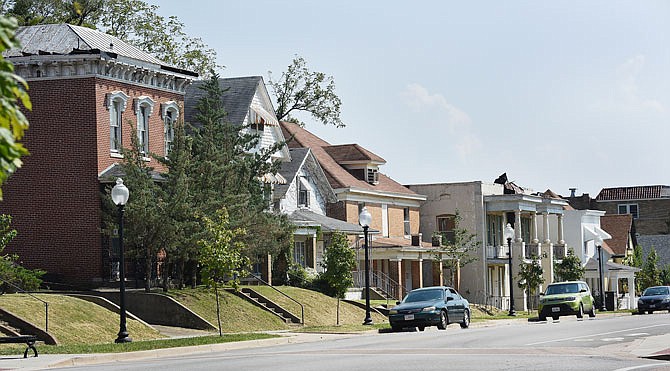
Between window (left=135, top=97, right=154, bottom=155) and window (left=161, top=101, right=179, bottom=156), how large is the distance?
101 cm

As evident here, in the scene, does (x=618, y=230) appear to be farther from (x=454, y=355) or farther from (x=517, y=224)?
(x=454, y=355)

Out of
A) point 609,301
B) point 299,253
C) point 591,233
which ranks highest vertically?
point 591,233

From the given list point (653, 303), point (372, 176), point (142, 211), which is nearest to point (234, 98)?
point (372, 176)

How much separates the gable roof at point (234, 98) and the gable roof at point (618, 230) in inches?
2046

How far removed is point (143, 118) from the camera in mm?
44938

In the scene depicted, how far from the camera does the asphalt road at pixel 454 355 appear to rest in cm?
1984

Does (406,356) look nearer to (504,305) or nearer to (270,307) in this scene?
(270,307)

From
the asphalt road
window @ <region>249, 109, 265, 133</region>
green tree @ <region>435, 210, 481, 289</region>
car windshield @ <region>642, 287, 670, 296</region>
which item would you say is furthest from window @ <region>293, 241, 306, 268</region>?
the asphalt road

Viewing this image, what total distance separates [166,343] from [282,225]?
745 inches

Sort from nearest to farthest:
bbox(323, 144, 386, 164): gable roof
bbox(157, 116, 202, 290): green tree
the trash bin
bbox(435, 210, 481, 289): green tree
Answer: bbox(157, 116, 202, 290): green tree
the trash bin
bbox(435, 210, 481, 289): green tree
bbox(323, 144, 386, 164): gable roof

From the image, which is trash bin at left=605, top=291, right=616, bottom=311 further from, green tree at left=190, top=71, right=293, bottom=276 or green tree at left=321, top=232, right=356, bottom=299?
green tree at left=190, top=71, right=293, bottom=276

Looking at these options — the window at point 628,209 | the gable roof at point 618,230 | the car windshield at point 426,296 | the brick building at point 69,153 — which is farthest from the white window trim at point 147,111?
the window at point 628,209

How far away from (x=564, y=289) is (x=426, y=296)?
38.8 ft

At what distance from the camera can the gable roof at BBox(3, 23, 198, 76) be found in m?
42.6
